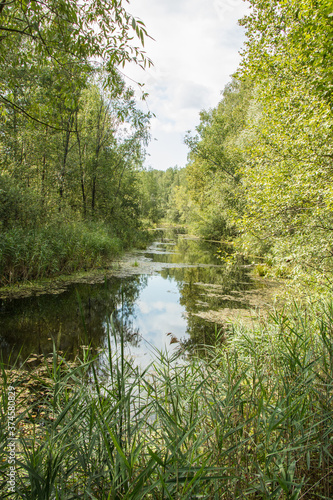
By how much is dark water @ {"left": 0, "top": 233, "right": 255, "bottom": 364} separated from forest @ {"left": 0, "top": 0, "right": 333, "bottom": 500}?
0.54 meters

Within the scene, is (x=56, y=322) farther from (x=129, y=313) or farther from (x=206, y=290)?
(x=206, y=290)

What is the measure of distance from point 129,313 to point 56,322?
90.2 inches

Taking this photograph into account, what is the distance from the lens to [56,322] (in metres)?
6.30

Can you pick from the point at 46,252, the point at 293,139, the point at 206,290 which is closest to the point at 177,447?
the point at 293,139

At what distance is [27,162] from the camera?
39.9ft

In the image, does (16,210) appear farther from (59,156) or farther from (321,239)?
(321,239)

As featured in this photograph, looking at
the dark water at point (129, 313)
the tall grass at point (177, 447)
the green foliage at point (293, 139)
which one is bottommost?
the dark water at point (129, 313)

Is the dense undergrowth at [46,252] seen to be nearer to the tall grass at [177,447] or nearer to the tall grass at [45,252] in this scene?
the tall grass at [45,252]

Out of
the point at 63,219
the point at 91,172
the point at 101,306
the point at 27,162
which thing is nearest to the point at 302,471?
the point at 101,306

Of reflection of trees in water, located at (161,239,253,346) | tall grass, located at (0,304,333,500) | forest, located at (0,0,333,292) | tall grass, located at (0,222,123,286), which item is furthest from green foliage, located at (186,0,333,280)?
tall grass, located at (0,222,123,286)

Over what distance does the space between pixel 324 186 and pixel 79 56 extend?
473cm

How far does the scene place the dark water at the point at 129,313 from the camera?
5.37m

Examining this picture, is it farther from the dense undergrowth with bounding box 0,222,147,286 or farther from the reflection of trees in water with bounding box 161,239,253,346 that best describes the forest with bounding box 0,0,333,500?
the reflection of trees in water with bounding box 161,239,253,346

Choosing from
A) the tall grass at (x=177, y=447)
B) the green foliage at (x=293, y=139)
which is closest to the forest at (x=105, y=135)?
the green foliage at (x=293, y=139)
